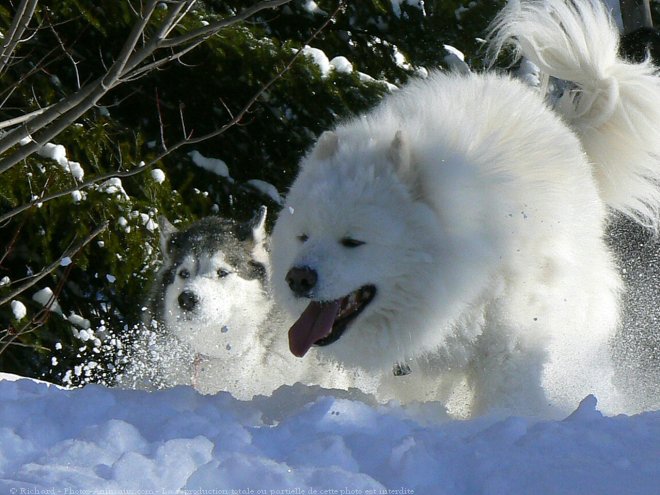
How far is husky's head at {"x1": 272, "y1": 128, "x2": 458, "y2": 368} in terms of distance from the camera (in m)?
3.63

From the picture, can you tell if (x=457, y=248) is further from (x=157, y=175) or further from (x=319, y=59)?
(x=319, y=59)

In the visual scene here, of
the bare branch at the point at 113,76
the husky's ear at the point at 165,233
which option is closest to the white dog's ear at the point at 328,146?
the bare branch at the point at 113,76

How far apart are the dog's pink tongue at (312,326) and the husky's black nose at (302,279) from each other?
0.81ft

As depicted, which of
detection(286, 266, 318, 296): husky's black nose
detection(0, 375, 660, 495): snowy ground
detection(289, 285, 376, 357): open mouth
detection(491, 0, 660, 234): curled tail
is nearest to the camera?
detection(0, 375, 660, 495): snowy ground

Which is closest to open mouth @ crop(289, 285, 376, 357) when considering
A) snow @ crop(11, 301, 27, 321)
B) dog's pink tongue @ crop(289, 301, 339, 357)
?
dog's pink tongue @ crop(289, 301, 339, 357)

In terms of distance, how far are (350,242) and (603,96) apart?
6.03 ft

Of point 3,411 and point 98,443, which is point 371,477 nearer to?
point 98,443

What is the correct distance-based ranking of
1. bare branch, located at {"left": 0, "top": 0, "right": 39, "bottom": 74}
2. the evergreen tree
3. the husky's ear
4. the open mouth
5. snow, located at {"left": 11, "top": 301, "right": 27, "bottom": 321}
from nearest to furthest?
bare branch, located at {"left": 0, "top": 0, "right": 39, "bottom": 74}
the open mouth
the husky's ear
snow, located at {"left": 11, "top": 301, "right": 27, "bottom": 321}
the evergreen tree

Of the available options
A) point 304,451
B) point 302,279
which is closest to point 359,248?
point 302,279

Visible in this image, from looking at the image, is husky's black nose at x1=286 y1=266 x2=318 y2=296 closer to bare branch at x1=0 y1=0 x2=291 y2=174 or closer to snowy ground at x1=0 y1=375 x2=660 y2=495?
snowy ground at x1=0 y1=375 x2=660 y2=495

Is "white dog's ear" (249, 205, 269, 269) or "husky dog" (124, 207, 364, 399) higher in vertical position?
"white dog's ear" (249, 205, 269, 269)

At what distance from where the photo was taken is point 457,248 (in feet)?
12.4

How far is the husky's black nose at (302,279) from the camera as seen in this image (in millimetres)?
3564

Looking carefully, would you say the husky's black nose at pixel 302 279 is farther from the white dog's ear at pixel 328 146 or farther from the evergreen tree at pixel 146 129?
the evergreen tree at pixel 146 129
